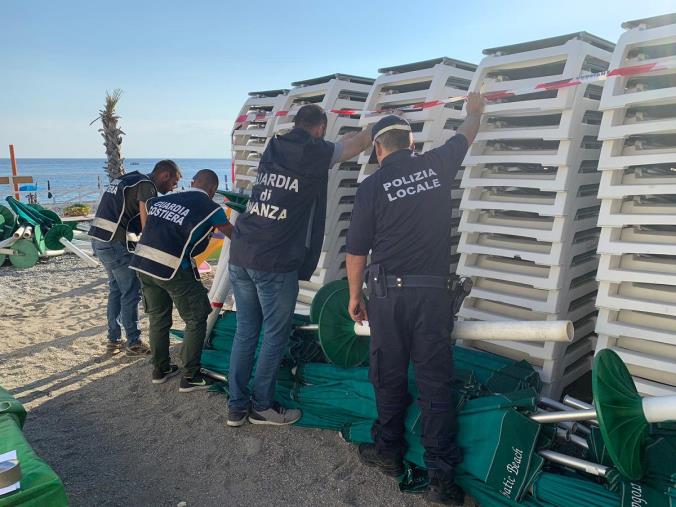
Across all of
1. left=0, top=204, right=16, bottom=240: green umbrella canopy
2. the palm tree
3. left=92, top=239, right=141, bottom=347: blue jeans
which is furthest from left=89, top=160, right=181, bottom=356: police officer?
the palm tree

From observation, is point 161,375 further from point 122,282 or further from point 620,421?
point 620,421

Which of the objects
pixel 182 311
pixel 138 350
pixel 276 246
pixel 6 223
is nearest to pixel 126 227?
pixel 138 350

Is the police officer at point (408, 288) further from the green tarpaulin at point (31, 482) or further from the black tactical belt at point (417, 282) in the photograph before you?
the green tarpaulin at point (31, 482)

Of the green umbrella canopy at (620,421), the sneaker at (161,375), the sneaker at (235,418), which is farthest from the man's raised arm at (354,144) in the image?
the sneaker at (161,375)

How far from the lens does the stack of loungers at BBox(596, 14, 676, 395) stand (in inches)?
121

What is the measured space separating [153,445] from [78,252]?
6.30 meters

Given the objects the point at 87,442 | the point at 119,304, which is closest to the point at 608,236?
the point at 87,442

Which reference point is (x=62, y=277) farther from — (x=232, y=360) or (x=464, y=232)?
(x=464, y=232)

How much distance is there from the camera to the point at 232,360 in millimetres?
4121

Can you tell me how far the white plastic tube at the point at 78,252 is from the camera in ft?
29.5

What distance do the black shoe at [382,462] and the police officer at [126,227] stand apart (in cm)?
309

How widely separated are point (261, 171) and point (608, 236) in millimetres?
2304

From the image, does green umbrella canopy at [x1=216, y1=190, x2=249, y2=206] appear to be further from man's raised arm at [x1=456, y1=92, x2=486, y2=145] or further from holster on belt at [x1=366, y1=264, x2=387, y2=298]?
man's raised arm at [x1=456, y1=92, x2=486, y2=145]

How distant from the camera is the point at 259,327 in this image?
416 cm
